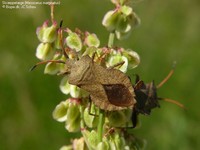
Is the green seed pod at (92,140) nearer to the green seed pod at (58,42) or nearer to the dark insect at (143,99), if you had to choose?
the dark insect at (143,99)

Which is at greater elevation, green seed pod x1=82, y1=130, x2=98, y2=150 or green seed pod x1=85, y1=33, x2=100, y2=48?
green seed pod x1=85, y1=33, x2=100, y2=48

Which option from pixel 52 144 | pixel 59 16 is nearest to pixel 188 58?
pixel 59 16

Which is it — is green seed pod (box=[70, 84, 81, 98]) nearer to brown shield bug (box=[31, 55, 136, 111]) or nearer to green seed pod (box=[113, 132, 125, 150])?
brown shield bug (box=[31, 55, 136, 111])

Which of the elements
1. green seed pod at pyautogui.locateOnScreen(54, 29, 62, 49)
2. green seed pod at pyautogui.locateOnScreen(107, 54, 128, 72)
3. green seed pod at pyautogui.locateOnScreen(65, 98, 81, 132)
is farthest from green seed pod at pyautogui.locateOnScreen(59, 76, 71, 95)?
green seed pod at pyautogui.locateOnScreen(107, 54, 128, 72)

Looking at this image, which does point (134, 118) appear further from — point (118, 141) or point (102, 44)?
point (102, 44)

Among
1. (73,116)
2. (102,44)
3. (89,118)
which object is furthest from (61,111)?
(102,44)

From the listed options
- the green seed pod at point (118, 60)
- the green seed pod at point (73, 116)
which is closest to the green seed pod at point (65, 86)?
the green seed pod at point (73, 116)
